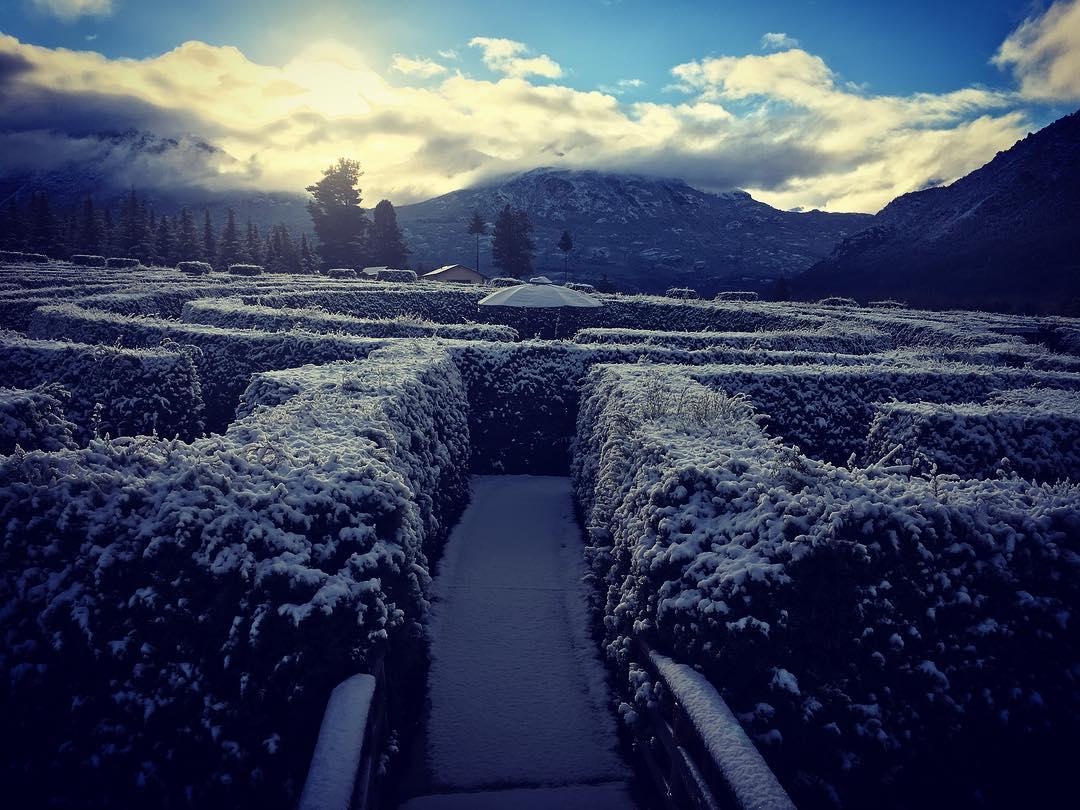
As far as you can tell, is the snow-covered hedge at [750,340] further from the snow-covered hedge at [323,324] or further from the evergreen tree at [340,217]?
the evergreen tree at [340,217]

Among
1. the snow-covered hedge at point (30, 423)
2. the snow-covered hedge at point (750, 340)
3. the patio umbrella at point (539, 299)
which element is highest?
the patio umbrella at point (539, 299)

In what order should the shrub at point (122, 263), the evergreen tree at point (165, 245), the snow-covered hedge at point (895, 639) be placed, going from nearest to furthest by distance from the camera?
the snow-covered hedge at point (895, 639) → the shrub at point (122, 263) → the evergreen tree at point (165, 245)

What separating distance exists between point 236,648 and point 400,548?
4.38 ft

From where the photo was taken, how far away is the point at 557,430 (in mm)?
11562

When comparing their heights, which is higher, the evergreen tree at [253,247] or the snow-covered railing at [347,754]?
the evergreen tree at [253,247]

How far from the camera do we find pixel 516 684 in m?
5.67

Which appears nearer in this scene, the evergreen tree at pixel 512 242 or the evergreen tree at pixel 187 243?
the evergreen tree at pixel 187 243

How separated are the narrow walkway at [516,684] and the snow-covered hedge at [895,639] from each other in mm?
1612

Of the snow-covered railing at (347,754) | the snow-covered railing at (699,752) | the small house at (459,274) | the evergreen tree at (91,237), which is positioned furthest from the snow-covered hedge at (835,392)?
the evergreen tree at (91,237)

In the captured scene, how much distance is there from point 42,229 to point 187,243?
12.3 m

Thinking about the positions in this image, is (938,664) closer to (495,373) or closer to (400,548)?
(400,548)

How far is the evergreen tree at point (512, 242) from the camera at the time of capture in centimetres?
7025

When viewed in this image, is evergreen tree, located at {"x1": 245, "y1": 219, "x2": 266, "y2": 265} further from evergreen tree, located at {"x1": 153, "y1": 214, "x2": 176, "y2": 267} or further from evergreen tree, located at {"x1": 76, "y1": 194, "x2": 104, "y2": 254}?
evergreen tree, located at {"x1": 76, "y1": 194, "x2": 104, "y2": 254}

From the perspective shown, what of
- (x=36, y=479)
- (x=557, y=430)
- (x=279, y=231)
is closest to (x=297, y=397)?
(x=36, y=479)
